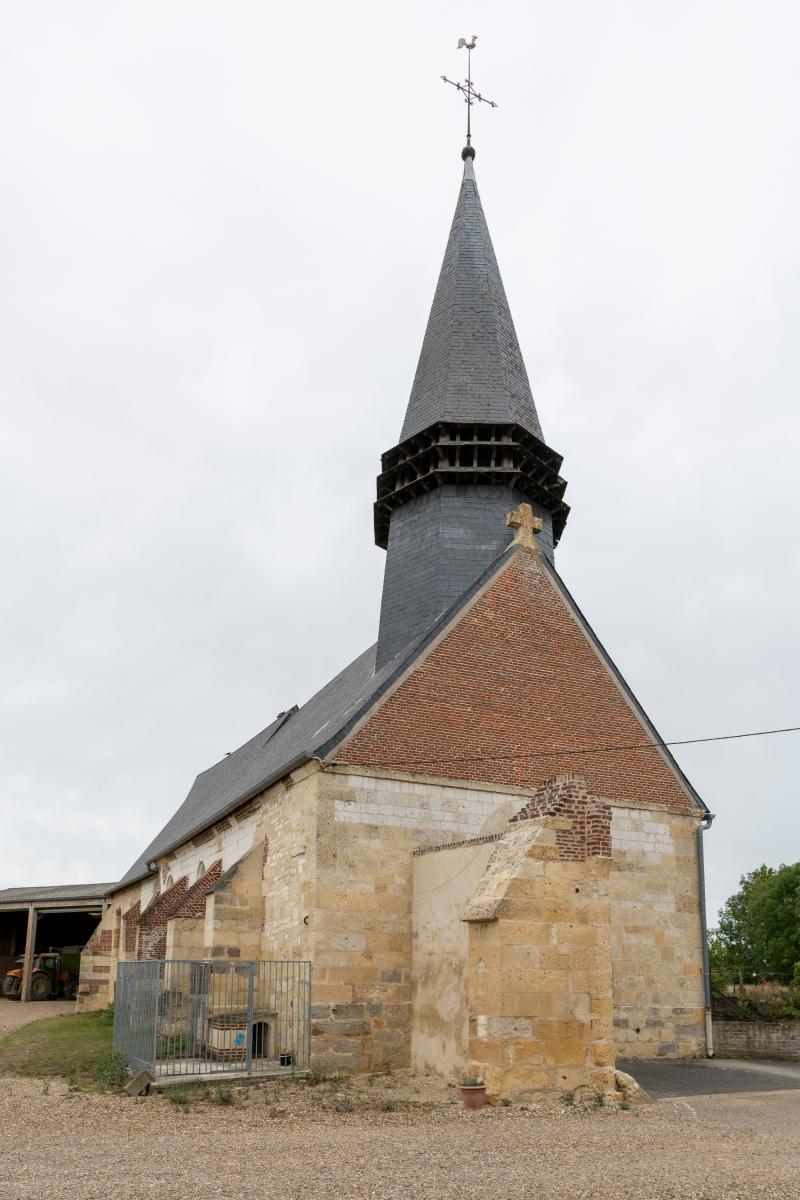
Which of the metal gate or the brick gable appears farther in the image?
the brick gable

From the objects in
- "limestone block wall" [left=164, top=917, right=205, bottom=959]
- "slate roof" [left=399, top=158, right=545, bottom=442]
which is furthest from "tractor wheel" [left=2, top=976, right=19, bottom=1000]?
"slate roof" [left=399, top=158, right=545, bottom=442]

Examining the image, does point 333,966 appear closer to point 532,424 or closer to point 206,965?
point 206,965

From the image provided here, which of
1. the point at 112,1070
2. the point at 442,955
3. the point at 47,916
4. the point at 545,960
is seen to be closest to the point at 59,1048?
the point at 112,1070

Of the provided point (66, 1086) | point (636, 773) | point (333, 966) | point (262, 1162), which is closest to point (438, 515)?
point (636, 773)

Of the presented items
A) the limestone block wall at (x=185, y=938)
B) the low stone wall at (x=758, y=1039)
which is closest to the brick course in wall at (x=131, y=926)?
the limestone block wall at (x=185, y=938)

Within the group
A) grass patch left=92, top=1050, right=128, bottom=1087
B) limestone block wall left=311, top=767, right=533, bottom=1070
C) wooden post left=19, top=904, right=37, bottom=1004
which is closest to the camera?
grass patch left=92, top=1050, right=128, bottom=1087

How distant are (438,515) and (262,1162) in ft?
42.4

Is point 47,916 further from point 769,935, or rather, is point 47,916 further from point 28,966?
point 769,935

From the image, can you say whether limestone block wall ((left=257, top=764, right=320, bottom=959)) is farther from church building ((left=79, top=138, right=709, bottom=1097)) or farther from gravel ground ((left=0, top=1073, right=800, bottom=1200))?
gravel ground ((left=0, top=1073, right=800, bottom=1200))

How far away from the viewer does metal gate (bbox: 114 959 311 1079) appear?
12.4 m

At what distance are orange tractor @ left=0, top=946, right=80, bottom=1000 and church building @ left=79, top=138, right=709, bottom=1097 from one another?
1104 cm

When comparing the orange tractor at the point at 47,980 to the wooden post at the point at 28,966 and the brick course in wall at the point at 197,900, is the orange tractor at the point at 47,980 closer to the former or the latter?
the wooden post at the point at 28,966

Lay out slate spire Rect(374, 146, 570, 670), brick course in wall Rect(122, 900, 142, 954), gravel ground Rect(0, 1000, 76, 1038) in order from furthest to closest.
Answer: brick course in wall Rect(122, 900, 142, 954) → gravel ground Rect(0, 1000, 76, 1038) → slate spire Rect(374, 146, 570, 670)

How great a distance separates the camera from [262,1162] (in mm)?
8062
